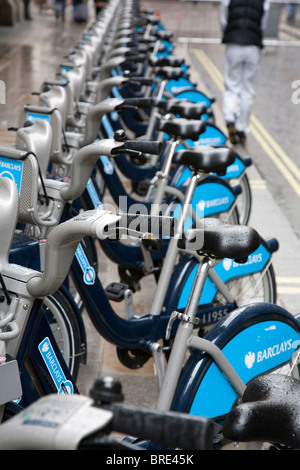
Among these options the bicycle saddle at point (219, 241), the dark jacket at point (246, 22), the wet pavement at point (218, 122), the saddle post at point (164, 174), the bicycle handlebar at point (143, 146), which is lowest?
the wet pavement at point (218, 122)

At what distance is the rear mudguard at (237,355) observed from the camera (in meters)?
2.61

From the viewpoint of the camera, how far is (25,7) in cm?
1972

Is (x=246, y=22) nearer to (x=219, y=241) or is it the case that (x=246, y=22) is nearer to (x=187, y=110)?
(x=187, y=110)

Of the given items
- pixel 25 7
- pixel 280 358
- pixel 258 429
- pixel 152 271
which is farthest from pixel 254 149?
pixel 25 7

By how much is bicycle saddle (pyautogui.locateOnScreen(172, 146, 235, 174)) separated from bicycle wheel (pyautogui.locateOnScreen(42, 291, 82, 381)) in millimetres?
877

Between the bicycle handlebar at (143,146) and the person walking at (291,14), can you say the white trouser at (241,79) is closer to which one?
the bicycle handlebar at (143,146)

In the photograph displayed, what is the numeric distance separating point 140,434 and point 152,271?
2.98m

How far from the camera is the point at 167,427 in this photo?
114cm

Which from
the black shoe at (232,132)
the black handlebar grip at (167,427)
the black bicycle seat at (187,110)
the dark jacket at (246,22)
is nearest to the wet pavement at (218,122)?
the black shoe at (232,132)

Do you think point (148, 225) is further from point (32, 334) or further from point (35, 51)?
point (35, 51)

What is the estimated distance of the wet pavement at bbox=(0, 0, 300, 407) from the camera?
3908 mm

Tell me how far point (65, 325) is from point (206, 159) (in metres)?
1.02

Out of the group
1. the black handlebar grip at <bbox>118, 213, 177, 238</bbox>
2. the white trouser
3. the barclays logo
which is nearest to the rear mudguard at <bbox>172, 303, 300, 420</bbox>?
the barclays logo

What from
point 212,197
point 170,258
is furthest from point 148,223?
point 212,197
